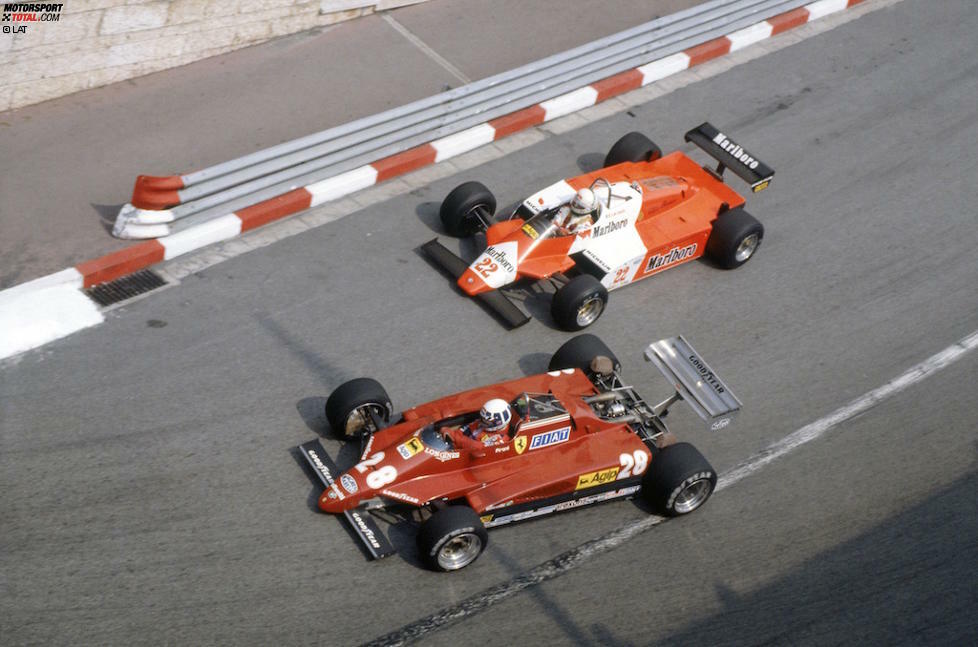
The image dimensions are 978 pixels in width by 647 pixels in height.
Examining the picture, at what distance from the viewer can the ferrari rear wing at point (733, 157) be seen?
12.0m

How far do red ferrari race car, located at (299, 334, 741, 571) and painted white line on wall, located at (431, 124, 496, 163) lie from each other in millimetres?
4098

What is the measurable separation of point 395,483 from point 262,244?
389 centimetres

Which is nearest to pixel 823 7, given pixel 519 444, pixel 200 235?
pixel 200 235

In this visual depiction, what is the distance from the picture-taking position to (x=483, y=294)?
36.7 feet

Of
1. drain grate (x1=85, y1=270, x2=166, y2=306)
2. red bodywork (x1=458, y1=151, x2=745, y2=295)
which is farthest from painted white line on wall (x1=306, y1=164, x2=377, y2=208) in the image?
drain grate (x1=85, y1=270, x2=166, y2=306)

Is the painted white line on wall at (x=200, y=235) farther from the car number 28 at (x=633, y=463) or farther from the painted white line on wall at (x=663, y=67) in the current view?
the painted white line on wall at (x=663, y=67)

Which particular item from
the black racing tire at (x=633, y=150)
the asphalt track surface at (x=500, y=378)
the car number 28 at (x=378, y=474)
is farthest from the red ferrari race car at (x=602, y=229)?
the car number 28 at (x=378, y=474)

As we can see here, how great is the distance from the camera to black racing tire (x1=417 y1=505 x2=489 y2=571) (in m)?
8.41

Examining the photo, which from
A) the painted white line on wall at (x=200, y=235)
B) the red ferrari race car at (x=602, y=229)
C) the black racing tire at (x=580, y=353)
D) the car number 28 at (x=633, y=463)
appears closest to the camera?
the car number 28 at (x=633, y=463)

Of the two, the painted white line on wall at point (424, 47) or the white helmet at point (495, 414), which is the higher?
the painted white line on wall at point (424, 47)

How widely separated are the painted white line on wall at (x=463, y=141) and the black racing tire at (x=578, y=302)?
2.84 meters

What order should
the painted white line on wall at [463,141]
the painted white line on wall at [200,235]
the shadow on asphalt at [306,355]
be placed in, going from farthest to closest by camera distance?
1. the painted white line on wall at [463,141]
2. the painted white line on wall at [200,235]
3. the shadow on asphalt at [306,355]

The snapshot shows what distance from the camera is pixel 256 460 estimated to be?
31.0ft

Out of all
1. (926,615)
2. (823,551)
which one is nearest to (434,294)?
(823,551)
